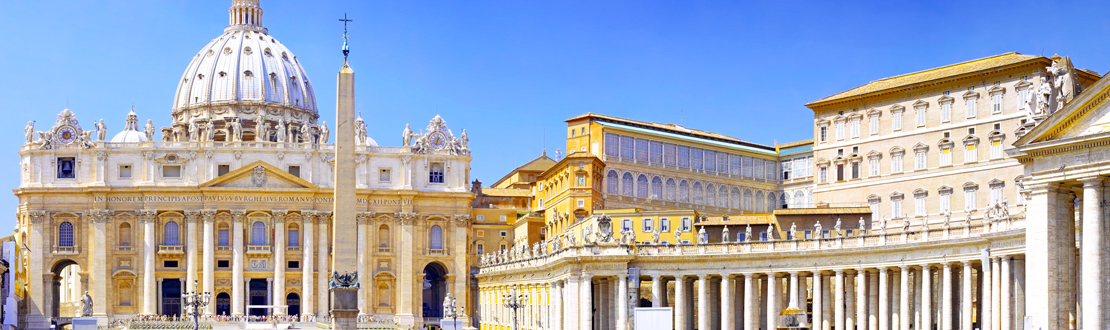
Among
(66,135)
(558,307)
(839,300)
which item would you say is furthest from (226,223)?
(839,300)

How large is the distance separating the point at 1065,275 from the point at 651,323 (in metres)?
15.3

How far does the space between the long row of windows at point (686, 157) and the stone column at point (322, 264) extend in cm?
2822

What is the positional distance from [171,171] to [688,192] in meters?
46.7

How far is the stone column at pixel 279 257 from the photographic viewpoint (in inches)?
5143

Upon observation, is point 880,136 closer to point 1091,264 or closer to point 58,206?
point 1091,264

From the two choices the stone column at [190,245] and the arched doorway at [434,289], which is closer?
the stone column at [190,245]

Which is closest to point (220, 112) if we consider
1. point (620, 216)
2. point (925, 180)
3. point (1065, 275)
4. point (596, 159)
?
point (596, 159)

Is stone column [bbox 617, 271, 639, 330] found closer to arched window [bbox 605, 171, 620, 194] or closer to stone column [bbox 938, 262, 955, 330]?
stone column [bbox 938, 262, 955, 330]

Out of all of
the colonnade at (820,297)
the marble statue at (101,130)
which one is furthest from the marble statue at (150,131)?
the colonnade at (820,297)

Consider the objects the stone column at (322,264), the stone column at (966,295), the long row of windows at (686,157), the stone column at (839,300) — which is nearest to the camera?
the stone column at (966,295)

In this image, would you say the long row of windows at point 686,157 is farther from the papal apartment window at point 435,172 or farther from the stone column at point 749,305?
the stone column at point 749,305

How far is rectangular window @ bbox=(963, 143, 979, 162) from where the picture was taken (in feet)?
316

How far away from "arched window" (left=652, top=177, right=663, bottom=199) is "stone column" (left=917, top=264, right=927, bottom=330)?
163 ft

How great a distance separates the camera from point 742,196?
128750 millimetres
